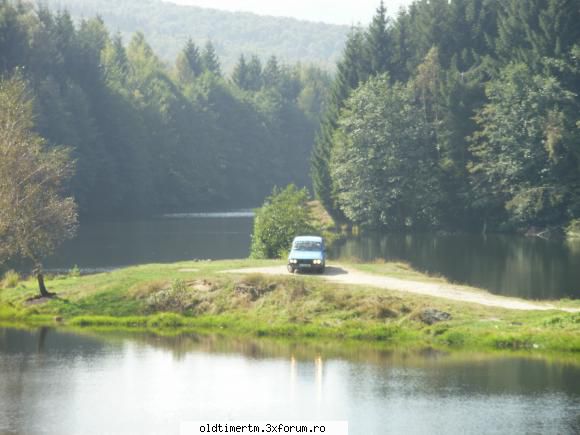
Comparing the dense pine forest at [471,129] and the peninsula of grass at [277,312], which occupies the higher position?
the dense pine forest at [471,129]

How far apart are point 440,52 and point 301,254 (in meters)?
72.4

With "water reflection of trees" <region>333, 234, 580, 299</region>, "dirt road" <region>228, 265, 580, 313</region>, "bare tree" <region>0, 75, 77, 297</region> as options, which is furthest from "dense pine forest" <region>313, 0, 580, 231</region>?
"bare tree" <region>0, 75, 77, 297</region>

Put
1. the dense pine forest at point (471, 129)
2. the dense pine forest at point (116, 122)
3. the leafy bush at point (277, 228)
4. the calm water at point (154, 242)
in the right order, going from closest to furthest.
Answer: the leafy bush at point (277, 228) → the calm water at point (154, 242) → the dense pine forest at point (471, 129) → the dense pine forest at point (116, 122)

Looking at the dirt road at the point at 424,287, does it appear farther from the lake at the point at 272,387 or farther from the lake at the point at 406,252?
the lake at the point at 272,387

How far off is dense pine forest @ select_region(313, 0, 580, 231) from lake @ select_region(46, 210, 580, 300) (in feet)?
18.9

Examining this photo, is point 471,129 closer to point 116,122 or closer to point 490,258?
point 490,258

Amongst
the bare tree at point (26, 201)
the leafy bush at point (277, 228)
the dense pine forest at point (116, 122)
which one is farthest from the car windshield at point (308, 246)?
the dense pine forest at point (116, 122)

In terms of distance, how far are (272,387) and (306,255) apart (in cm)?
2011

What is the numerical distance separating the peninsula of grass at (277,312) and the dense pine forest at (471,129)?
52.7 metres

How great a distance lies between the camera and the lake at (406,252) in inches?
2532

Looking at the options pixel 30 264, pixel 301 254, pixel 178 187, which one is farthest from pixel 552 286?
pixel 178 187

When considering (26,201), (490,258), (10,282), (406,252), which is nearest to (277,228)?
(406,252)

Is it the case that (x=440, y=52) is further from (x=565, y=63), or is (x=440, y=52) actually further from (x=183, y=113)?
(x=183, y=113)

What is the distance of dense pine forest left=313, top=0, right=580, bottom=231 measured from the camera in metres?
103
